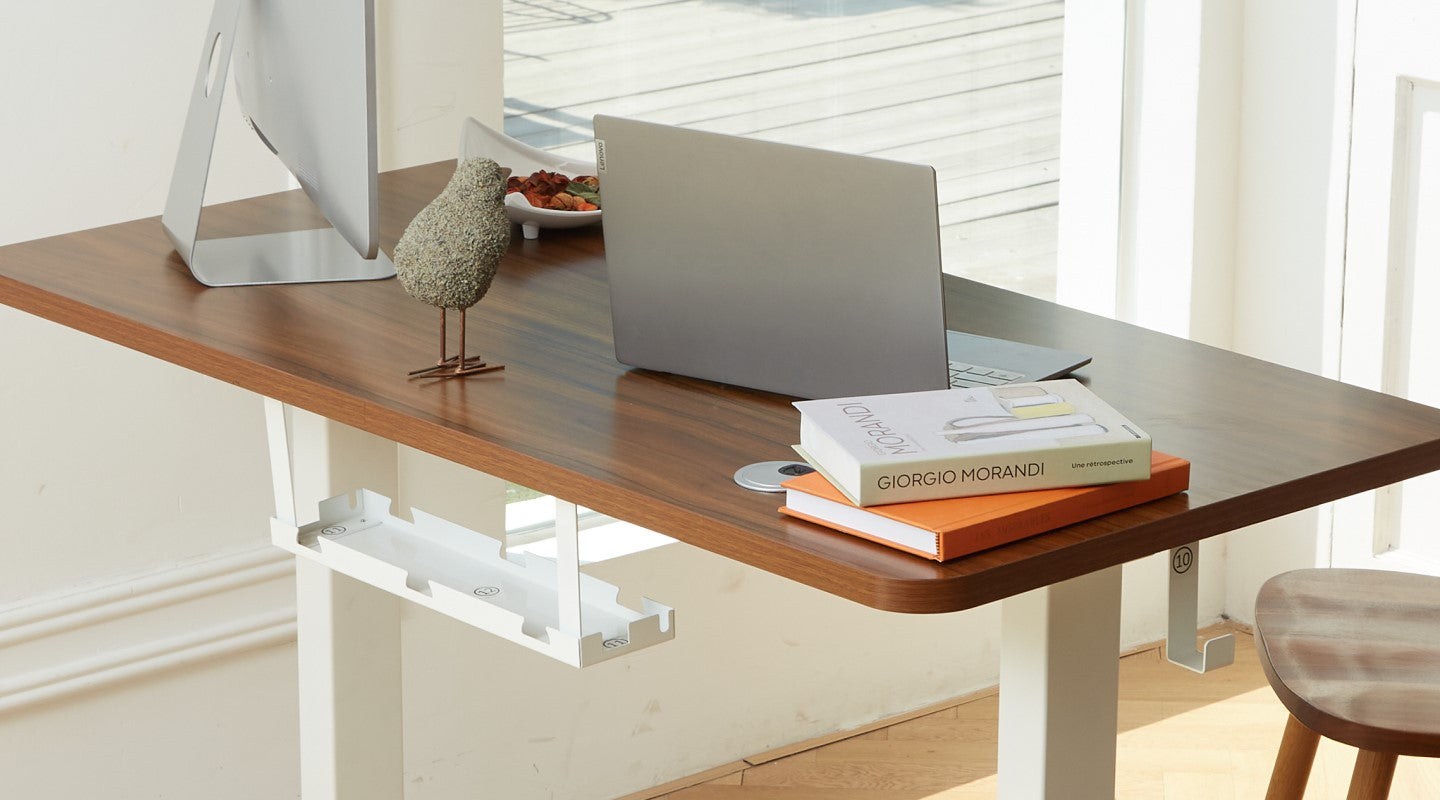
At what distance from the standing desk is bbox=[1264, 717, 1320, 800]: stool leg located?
535 mm

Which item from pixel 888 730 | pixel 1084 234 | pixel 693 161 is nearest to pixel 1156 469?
pixel 693 161

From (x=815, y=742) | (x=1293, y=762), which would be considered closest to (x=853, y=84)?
(x=815, y=742)

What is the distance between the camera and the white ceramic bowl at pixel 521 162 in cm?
186

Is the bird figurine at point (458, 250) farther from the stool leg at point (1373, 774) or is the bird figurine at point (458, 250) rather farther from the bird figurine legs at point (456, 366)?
the stool leg at point (1373, 774)

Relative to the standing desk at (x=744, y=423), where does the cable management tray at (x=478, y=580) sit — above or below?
below

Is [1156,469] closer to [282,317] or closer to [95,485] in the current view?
[282,317]

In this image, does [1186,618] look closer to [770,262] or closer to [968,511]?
[968,511]

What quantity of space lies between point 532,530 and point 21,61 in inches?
38.8

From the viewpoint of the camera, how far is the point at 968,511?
3.44ft

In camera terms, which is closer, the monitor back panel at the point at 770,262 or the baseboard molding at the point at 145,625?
the monitor back panel at the point at 770,262

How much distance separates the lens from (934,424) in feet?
3.71

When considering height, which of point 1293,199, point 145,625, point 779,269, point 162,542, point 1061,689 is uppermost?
point 779,269

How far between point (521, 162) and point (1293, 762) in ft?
3.60

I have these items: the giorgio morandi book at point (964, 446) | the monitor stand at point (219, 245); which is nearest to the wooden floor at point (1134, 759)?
the monitor stand at point (219, 245)
